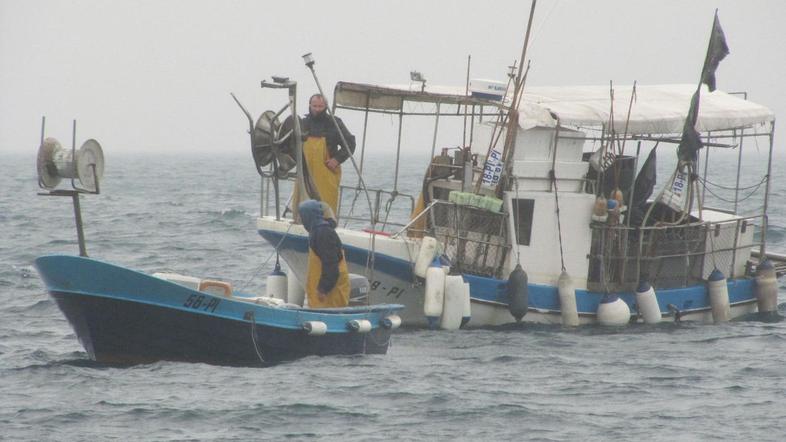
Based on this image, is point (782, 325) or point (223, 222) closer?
point (782, 325)

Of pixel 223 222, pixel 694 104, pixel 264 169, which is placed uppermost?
pixel 694 104

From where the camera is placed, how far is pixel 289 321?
1575cm

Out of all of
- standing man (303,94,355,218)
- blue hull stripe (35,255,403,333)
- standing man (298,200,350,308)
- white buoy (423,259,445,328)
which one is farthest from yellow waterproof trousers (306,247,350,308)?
standing man (303,94,355,218)

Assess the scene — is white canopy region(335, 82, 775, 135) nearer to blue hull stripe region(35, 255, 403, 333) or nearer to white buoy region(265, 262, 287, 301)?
white buoy region(265, 262, 287, 301)

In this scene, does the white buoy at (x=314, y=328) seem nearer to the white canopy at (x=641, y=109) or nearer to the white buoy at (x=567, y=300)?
the white buoy at (x=567, y=300)

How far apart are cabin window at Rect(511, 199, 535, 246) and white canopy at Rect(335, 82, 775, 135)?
3.67ft

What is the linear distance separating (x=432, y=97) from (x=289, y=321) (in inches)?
234

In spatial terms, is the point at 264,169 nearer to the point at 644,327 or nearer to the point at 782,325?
the point at 644,327

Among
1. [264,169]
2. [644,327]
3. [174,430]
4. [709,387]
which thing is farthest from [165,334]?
[644,327]

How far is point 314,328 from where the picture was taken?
15.9 metres

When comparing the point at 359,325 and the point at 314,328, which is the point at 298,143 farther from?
the point at 314,328

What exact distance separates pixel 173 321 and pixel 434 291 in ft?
15.0

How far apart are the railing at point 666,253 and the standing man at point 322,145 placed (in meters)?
3.90

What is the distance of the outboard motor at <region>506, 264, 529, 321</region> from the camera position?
19.1 m
